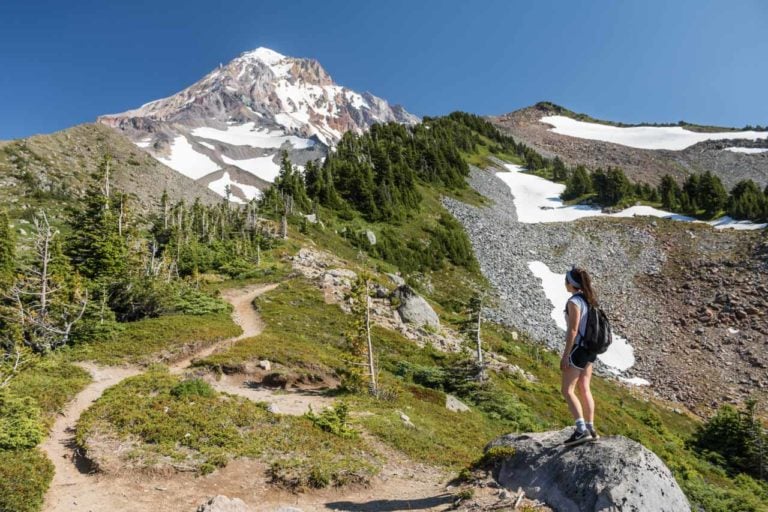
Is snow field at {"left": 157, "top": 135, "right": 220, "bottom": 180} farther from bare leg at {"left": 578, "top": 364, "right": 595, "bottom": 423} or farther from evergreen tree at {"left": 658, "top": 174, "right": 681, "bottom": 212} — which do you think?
bare leg at {"left": 578, "top": 364, "right": 595, "bottom": 423}

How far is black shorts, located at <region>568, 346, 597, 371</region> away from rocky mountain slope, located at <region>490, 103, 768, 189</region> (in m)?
121

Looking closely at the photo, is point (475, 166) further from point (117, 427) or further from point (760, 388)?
point (117, 427)

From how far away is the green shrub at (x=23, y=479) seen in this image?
309 inches

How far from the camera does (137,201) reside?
61.0m

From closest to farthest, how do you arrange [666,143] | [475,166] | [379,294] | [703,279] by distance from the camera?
[379,294]
[703,279]
[475,166]
[666,143]

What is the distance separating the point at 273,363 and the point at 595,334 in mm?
16569

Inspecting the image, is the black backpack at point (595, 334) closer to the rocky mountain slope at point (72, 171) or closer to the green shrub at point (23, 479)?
the green shrub at point (23, 479)

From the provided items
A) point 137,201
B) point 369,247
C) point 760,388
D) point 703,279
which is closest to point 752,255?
point 703,279

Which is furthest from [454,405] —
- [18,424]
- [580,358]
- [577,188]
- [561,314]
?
[577,188]

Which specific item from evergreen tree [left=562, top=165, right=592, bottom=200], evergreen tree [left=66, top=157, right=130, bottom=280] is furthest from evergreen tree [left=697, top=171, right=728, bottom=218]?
evergreen tree [left=66, top=157, right=130, bottom=280]

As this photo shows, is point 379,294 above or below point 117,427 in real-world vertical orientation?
above

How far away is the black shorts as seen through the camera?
654 centimetres

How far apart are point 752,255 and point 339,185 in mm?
61047

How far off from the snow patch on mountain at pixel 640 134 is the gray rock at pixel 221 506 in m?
156
